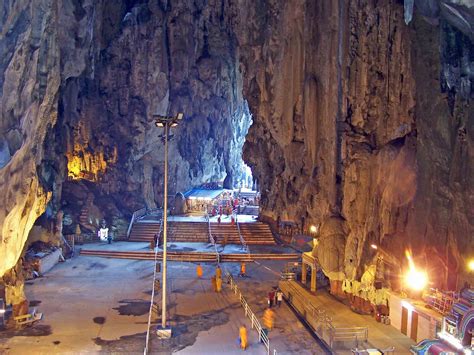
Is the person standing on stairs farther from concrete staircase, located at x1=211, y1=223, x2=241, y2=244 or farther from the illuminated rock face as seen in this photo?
the illuminated rock face

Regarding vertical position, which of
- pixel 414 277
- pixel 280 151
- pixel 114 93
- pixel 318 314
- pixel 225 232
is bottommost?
pixel 318 314

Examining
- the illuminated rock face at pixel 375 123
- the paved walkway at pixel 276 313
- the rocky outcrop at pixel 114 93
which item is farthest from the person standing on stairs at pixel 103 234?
the illuminated rock face at pixel 375 123

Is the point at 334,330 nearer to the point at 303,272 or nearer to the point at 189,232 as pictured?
the point at 303,272

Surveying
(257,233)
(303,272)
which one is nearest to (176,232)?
(257,233)

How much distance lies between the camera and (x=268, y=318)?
66.9 feet

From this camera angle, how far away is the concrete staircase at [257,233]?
132 feet

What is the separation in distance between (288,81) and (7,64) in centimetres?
1667

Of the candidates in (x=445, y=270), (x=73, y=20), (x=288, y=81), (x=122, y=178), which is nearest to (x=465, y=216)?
(x=445, y=270)

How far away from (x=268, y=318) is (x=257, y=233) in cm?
2095

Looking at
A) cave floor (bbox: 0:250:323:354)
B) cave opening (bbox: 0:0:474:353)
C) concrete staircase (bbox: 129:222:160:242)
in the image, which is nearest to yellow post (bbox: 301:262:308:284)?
cave opening (bbox: 0:0:474:353)

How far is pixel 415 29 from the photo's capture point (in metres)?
18.2

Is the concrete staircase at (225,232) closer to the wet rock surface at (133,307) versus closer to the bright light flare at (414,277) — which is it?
the wet rock surface at (133,307)

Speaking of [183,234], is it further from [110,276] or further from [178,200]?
[110,276]

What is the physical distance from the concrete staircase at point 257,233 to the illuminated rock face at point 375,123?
890cm
